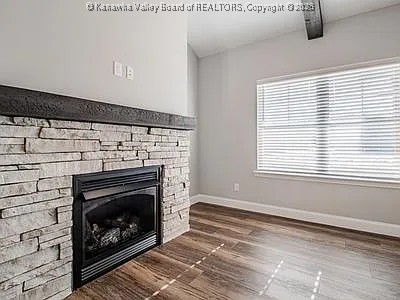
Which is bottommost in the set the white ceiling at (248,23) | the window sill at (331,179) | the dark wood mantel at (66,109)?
the window sill at (331,179)

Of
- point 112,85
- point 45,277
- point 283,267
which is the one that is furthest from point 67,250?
point 283,267

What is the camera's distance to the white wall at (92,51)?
1356 mm

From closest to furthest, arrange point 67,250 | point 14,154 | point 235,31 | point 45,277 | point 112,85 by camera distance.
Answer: point 14,154 < point 45,277 < point 67,250 < point 112,85 < point 235,31

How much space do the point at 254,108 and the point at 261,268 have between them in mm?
2340

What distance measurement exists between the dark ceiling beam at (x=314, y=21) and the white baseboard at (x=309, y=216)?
2.35 meters

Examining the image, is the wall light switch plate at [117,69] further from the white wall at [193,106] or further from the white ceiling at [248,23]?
→ the white wall at [193,106]

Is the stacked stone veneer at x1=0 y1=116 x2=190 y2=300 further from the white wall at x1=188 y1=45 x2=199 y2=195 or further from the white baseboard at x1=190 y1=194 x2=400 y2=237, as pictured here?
the white baseboard at x1=190 y1=194 x2=400 y2=237

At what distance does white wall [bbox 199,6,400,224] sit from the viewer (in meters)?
2.71

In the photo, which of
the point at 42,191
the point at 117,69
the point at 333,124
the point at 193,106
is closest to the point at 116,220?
the point at 42,191

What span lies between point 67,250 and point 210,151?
2790mm

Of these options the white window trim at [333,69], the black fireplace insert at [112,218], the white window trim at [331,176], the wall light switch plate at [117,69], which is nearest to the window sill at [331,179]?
the white window trim at [331,176]

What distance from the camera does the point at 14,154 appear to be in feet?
4.28

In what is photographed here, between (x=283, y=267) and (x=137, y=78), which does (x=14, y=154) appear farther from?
(x=283, y=267)

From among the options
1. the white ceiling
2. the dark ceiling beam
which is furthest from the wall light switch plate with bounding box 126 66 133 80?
the dark ceiling beam
